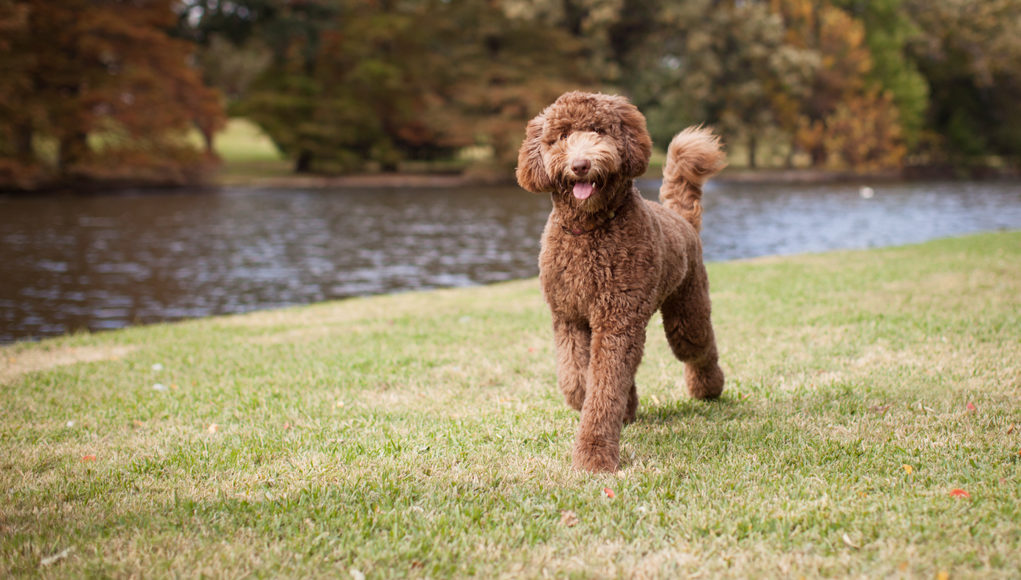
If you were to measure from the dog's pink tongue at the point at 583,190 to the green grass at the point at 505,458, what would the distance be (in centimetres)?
135

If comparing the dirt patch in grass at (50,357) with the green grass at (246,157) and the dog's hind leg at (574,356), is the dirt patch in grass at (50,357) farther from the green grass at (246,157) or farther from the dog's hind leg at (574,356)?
the green grass at (246,157)

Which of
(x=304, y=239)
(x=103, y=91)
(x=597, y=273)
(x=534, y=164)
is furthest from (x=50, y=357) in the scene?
(x=103, y=91)

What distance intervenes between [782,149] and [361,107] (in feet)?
80.3

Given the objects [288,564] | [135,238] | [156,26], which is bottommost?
[135,238]

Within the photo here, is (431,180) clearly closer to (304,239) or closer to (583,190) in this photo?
(304,239)

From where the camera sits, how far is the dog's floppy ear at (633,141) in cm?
370

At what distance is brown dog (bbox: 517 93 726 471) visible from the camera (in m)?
3.64

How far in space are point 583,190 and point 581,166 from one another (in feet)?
0.46

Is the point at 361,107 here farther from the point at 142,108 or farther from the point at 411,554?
the point at 411,554

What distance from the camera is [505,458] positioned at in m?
4.01

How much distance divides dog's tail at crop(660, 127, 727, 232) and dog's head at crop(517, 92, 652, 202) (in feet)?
3.79

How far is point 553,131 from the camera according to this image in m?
3.70

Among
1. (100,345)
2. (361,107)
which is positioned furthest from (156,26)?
(100,345)

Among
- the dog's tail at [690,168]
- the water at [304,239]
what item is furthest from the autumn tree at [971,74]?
the dog's tail at [690,168]
